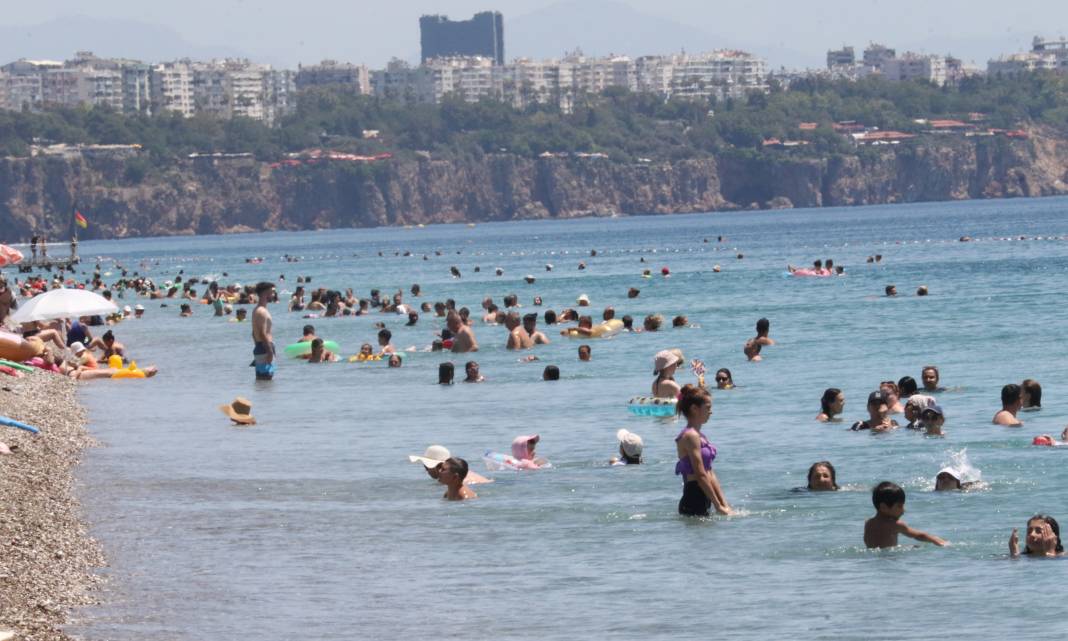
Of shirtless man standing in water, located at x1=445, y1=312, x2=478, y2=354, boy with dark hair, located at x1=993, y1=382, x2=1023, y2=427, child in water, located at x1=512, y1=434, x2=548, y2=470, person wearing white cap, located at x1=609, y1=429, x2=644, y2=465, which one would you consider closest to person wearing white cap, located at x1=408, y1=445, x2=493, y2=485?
child in water, located at x1=512, y1=434, x2=548, y2=470

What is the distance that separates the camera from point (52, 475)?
1881cm

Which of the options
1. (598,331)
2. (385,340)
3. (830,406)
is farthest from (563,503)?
(598,331)

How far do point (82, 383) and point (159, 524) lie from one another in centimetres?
1498

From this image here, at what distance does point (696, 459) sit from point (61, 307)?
20.1 meters

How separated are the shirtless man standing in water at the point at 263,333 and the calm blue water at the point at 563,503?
35 centimetres

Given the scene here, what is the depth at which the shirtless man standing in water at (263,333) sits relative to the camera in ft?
91.6

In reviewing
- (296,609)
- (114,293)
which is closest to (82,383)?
(296,609)

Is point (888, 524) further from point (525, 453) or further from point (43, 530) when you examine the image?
point (43, 530)

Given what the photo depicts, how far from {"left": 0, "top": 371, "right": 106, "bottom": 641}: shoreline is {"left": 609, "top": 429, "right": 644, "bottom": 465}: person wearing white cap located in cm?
561

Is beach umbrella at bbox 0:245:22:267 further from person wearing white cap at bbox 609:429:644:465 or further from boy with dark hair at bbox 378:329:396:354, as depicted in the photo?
person wearing white cap at bbox 609:429:644:465

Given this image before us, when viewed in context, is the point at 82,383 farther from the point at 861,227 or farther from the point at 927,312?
the point at 861,227

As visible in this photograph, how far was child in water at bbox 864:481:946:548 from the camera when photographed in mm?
13977

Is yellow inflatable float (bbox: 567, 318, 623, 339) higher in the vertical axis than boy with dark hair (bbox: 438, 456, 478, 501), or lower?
lower

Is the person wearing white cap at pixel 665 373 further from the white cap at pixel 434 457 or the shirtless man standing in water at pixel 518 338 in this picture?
the shirtless man standing in water at pixel 518 338
